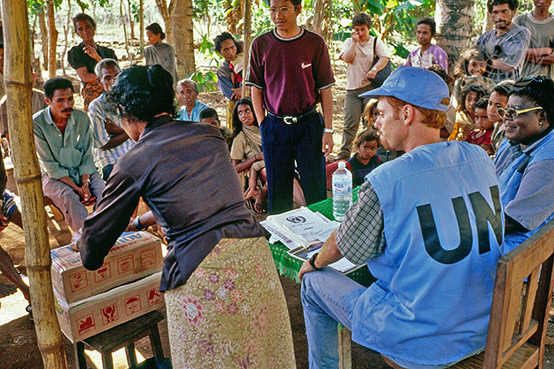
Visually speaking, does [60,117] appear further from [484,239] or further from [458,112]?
[458,112]

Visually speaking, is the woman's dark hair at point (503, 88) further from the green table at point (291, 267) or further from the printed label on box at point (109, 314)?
the printed label on box at point (109, 314)

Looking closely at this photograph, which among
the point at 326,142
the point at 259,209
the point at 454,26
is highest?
the point at 454,26

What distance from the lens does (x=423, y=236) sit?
1.47 metres

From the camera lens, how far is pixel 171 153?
166 centimetres

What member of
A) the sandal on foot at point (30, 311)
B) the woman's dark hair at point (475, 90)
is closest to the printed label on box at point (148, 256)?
the sandal on foot at point (30, 311)

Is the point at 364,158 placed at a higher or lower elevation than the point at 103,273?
lower

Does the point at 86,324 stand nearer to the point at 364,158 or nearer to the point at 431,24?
the point at 364,158

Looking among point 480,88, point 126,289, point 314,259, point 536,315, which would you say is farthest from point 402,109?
point 480,88

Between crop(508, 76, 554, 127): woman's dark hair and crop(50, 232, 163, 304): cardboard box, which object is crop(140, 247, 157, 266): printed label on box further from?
crop(508, 76, 554, 127): woman's dark hair

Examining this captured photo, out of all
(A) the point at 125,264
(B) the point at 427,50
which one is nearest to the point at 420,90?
(A) the point at 125,264

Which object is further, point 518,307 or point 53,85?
point 53,85

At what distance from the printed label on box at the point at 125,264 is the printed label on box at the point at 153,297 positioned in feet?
0.49

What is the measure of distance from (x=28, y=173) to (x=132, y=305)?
2.99ft

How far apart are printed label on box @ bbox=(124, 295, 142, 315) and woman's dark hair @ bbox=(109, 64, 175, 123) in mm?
875
